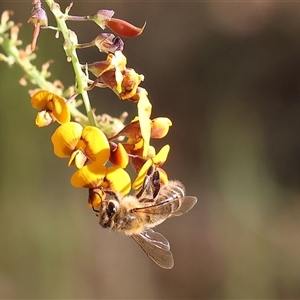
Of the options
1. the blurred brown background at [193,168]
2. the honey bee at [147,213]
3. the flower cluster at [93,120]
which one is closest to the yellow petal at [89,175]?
the flower cluster at [93,120]

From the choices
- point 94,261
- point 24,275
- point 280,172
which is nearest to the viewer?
point 24,275

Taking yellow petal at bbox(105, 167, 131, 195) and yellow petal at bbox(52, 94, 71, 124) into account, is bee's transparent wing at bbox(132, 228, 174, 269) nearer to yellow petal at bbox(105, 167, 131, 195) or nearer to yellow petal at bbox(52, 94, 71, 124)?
yellow petal at bbox(105, 167, 131, 195)

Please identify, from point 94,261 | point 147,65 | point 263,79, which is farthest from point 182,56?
point 94,261

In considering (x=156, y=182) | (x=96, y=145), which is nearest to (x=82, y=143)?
(x=96, y=145)

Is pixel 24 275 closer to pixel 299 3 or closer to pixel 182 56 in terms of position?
pixel 182 56

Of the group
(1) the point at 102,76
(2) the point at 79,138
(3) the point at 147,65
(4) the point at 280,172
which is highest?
(3) the point at 147,65

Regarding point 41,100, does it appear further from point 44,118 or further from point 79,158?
point 79,158

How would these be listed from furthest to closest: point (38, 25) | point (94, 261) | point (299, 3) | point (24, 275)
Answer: point (299, 3) < point (94, 261) < point (24, 275) < point (38, 25)
